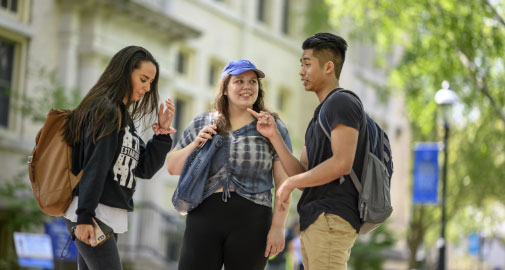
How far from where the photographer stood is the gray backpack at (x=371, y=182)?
16.6 feet

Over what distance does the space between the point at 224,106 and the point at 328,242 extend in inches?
50.1

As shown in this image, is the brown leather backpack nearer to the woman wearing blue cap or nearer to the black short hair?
the woman wearing blue cap

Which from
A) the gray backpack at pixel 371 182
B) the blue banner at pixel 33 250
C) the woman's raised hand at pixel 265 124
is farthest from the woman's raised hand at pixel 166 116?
the blue banner at pixel 33 250

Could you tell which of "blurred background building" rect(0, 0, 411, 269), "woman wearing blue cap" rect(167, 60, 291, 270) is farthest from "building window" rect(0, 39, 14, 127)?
"woman wearing blue cap" rect(167, 60, 291, 270)

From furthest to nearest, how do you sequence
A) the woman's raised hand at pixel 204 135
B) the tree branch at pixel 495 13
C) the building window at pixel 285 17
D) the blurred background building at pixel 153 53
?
the building window at pixel 285 17
the blurred background building at pixel 153 53
the tree branch at pixel 495 13
the woman's raised hand at pixel 204 135

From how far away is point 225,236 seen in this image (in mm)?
5508

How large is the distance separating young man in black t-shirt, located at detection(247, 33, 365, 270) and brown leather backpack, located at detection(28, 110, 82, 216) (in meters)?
1.24

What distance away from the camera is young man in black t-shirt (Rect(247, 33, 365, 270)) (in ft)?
16.4

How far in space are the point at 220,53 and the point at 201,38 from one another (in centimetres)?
107

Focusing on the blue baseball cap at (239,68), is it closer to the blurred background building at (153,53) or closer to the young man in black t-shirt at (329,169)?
the young man in black t-shirt at (329,169)

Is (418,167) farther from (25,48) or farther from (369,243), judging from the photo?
(25,48)

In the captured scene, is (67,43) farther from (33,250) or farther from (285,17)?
(285,17)

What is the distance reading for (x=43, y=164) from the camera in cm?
530

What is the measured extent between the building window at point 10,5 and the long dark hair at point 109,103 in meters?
11.8
